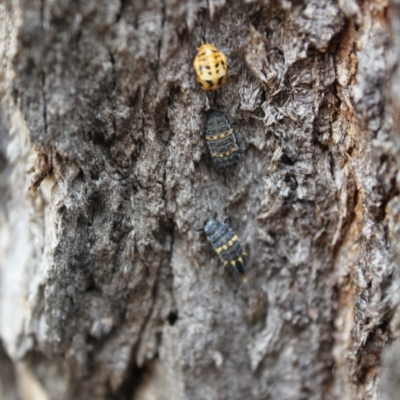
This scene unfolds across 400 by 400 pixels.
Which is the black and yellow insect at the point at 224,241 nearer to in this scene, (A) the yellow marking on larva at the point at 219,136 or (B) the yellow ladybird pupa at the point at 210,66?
(A) the yellow marking on larva at the point at 219,136

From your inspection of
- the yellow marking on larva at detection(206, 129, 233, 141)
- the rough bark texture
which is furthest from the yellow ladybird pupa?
the yellow marking on larva at detection(206, 129, 233, 141)

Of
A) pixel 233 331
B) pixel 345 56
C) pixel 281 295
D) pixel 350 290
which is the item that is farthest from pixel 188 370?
pixel 345 56

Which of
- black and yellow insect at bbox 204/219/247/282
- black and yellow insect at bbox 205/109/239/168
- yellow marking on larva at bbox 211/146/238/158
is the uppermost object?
black and yellow insect at bbox 205/109/239/168

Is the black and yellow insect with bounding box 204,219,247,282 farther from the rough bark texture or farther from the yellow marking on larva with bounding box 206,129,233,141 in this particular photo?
the yellow marking on larva with bounding box 206,129,233,141

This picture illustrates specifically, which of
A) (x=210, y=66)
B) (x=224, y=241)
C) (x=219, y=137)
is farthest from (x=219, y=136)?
(x=224, y=241)

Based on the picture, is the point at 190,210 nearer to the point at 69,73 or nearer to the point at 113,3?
the point at 69,73

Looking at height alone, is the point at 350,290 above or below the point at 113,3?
below
